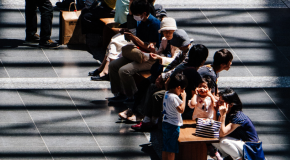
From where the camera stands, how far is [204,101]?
17.1 ft

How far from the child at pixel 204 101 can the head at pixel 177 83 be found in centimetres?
34

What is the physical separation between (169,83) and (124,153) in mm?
1150

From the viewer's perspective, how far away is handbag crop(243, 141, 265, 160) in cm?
482

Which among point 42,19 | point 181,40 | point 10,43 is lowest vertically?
point 10,43

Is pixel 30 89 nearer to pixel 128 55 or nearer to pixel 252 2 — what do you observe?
pixel 128 55

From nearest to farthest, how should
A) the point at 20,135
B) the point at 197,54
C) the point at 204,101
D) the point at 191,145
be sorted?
1. the point at 191,145
2. the point at 204,101
3. the point at 197,54
4. the point at 20,135

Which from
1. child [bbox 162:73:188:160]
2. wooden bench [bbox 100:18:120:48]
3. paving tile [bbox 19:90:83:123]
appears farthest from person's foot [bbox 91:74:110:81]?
child [bbox 162:73:188:160]

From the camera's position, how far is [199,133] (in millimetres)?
5016

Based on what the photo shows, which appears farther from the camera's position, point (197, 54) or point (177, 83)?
point (197, 54)

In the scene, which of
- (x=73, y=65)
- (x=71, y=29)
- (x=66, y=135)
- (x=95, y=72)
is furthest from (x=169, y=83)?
Result: (x=71, y=29)

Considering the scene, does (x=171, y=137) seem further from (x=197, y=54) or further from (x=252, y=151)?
(x=197, y=54)

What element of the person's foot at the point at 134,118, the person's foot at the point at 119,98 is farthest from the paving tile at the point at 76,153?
the person's foot at the point at 119,98

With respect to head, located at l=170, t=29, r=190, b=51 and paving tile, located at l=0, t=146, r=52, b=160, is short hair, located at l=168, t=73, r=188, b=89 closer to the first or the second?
head, located at l=170, t=29, r=190, b=51

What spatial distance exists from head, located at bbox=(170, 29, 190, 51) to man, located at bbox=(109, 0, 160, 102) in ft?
2.42
